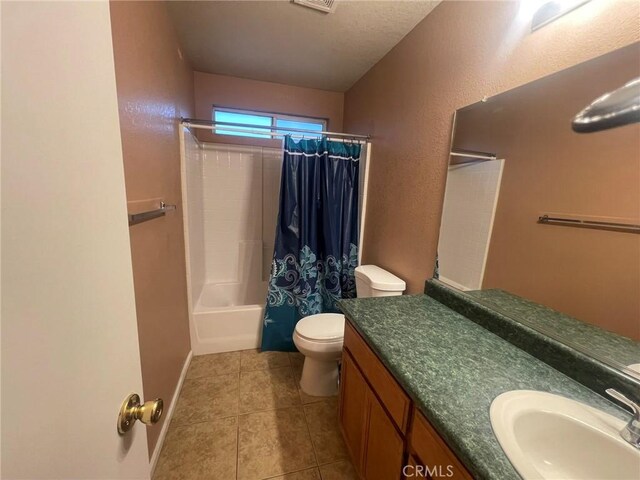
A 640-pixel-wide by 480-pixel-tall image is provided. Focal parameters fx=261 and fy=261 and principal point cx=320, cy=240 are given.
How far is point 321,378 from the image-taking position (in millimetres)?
1782

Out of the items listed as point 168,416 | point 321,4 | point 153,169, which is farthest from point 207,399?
point 321,4

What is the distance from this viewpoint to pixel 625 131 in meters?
0.75

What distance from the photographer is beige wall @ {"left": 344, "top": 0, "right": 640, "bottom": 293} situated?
907mm

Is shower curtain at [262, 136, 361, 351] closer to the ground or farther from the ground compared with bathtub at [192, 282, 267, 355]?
farther from the ground

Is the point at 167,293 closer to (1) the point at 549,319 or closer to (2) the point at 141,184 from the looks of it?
(2) the point at 141,184

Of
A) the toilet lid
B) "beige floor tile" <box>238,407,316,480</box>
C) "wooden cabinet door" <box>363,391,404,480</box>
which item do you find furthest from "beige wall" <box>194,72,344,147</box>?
"wooden cabinet door" <box>363,391,404,480</box>

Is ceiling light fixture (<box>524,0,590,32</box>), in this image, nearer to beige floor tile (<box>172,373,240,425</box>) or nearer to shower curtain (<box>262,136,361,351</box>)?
shower curtain (<box>262,136,361,351</box>)

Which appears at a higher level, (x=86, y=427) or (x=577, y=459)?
(x=86, y=427)

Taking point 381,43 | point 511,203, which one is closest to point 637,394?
point 511,203

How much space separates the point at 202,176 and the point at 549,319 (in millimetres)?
2772

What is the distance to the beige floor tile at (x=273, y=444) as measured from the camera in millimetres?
1325

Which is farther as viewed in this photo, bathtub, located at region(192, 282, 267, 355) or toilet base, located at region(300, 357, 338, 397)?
bathtub, located at region(192, 282, 267, 355)

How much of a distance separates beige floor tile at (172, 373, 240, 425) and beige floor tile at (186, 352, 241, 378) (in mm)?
54

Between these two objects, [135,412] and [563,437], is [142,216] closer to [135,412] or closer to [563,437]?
[135,412]
